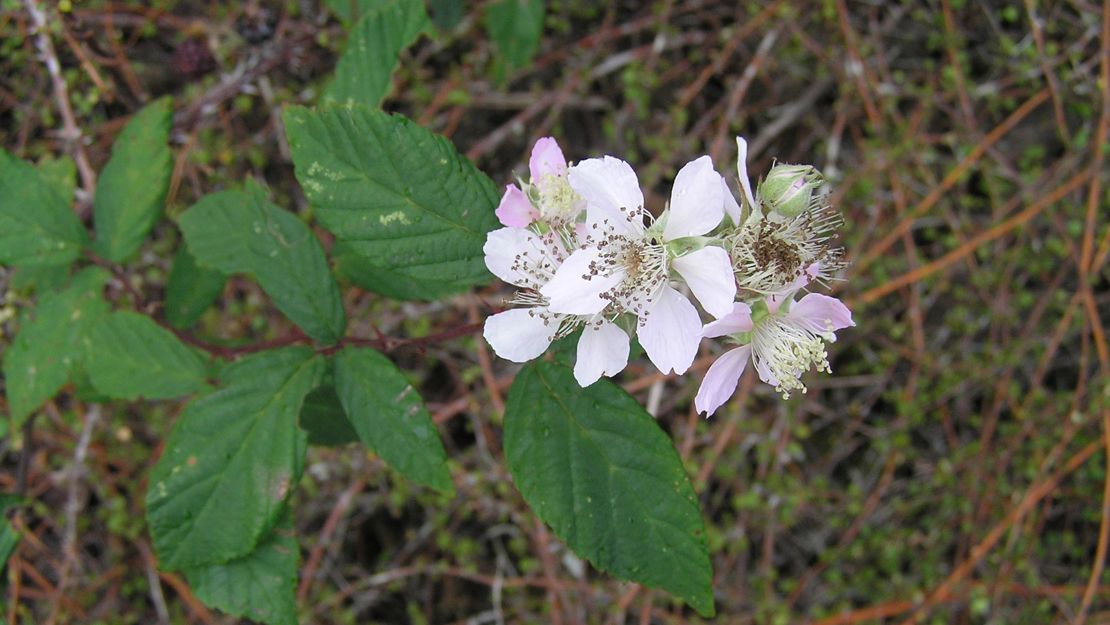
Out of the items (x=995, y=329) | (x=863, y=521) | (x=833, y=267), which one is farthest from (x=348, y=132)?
(x=995, y=329)

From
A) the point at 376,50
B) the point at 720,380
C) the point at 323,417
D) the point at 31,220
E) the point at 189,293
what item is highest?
the point at 376,50

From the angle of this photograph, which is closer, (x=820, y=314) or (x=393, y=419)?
(x=820, y=314)

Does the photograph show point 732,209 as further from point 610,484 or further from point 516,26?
point 516,26

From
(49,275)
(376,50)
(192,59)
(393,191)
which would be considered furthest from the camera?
(192,59)

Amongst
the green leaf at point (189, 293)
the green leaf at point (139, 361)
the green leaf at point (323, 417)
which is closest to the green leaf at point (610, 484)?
the green leaf at point (323, 417)

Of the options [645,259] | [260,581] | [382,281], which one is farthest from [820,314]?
[260,581]

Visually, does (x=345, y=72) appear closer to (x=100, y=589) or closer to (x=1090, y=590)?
(x=100, y=589)

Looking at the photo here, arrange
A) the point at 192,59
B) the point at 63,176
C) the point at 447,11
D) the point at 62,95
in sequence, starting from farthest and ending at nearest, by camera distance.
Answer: the point at 192,59, the point at 447,11, the point at 62,95, the point at 63,176
